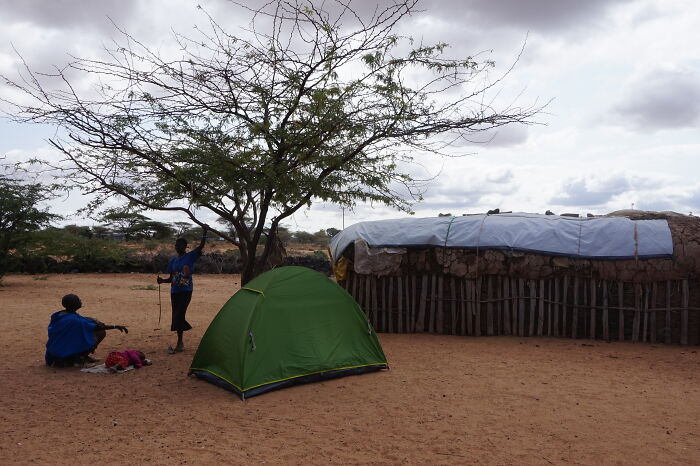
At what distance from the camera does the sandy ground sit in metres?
4.47

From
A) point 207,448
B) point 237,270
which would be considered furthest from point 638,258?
point 237,270

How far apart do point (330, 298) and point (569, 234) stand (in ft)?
15.7

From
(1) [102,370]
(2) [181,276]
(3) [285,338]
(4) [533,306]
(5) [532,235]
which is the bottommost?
(1) [102,370]

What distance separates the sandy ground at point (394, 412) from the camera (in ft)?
14.7

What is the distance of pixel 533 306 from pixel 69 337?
7188 mm

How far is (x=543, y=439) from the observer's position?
4.75 metres

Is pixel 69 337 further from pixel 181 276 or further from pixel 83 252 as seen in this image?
pixel 83 252

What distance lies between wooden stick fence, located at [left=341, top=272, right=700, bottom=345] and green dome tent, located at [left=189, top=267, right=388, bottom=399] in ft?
9.89

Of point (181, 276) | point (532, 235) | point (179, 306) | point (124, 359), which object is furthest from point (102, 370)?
point (532, 235)

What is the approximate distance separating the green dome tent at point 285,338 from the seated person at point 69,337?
1.65 metres

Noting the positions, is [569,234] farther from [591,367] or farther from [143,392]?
[143,392]

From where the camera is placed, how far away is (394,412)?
548cm

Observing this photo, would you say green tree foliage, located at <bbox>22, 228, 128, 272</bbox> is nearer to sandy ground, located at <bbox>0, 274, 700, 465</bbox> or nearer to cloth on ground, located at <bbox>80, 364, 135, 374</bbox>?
sandy ground, located at <bbox>0, 274, 700, 465</bbox>

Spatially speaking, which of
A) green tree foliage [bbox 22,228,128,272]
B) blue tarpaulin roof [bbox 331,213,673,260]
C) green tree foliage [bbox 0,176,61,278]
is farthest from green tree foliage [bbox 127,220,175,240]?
blue tarpaulin roof [bbox 331,213,673,260]
